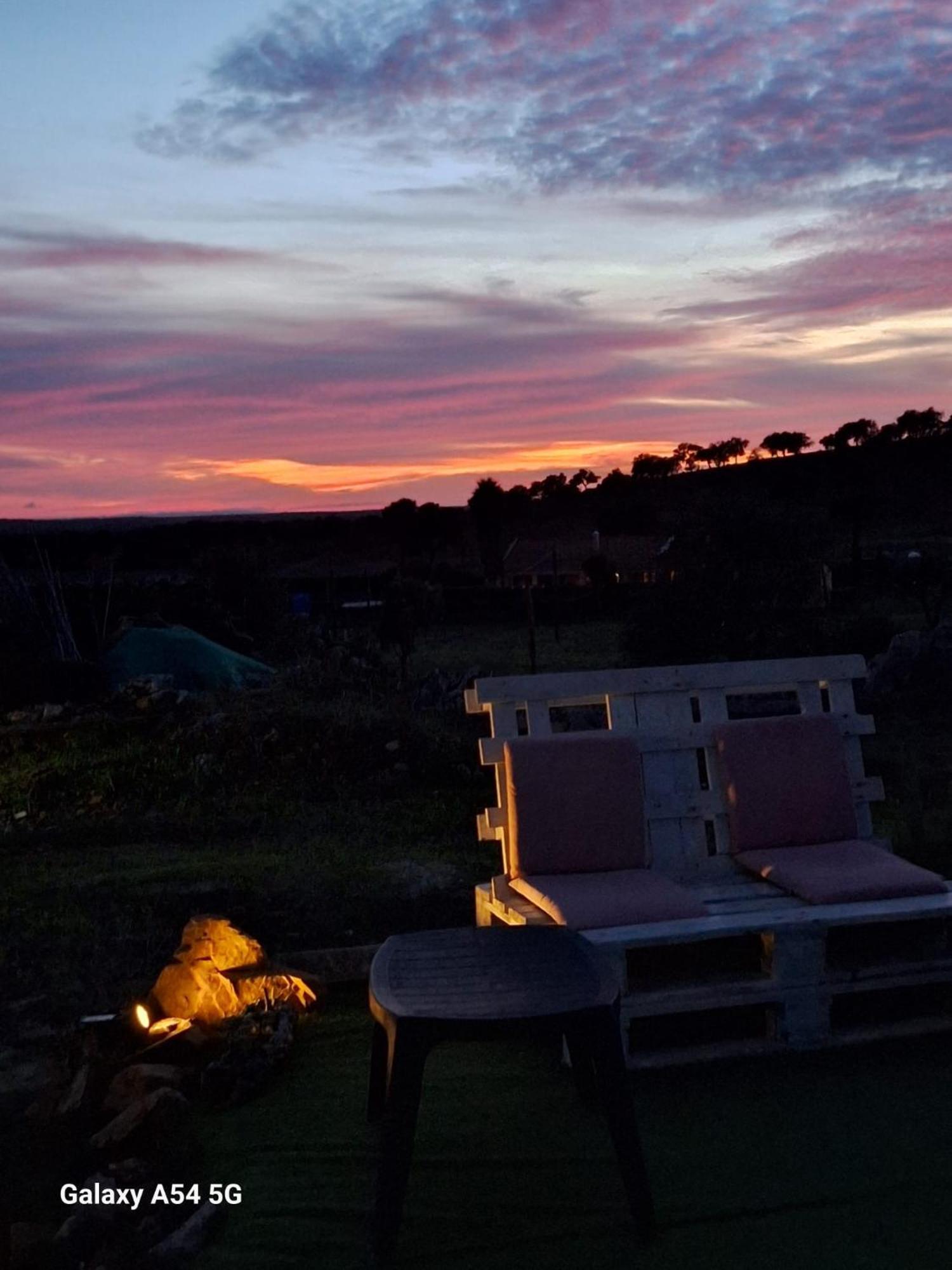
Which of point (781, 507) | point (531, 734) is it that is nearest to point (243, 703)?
point (531, 734)

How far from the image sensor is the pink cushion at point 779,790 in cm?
455

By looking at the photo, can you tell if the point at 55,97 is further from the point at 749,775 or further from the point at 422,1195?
the point at 422,1195

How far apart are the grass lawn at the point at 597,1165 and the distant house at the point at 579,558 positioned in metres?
42.0

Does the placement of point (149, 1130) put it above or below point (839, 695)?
below

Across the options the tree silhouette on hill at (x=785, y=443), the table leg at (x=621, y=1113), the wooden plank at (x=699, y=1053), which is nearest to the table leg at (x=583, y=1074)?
the wooden plank at (x=699, y=1053)

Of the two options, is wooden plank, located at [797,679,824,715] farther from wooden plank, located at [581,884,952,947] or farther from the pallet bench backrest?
wooden plank, located at [581,884,952,947]

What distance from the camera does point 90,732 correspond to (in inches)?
406

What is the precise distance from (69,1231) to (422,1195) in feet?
2.79

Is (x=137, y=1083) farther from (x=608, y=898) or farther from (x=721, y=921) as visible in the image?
(x=721, y=921)

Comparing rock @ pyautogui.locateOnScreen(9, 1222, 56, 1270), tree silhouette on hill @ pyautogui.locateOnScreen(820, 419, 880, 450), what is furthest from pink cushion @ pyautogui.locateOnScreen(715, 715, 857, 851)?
tree silhouette on hill @ pyautogui.locateOnScreen(820, 419, 880, 450)

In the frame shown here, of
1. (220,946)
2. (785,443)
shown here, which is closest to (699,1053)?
(220,946)

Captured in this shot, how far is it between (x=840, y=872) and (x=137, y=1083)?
7.68 ft

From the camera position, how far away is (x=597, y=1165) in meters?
3.21

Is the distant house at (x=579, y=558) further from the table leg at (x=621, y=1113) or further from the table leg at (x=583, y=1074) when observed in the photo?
the table leg at (x=621, y=1113)
